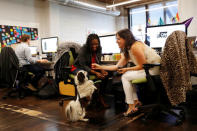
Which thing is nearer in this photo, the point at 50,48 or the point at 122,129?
the point at 122,129

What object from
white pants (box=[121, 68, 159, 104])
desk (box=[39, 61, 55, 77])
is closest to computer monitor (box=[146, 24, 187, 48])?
white pants (box=[121, 68, 159, 104])

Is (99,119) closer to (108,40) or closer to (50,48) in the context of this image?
(108,40)

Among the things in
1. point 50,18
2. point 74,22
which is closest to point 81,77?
point 50,18

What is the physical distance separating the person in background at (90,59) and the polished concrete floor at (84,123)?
41cm

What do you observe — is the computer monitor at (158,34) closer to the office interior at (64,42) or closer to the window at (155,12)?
the office interior at (64,42)

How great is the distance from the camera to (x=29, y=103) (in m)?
3.19

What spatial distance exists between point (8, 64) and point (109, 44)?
1914 mm

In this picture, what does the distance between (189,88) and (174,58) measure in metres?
0.36

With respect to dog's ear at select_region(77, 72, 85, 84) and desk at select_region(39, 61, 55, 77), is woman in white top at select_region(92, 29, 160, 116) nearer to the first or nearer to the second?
dog's ear at select_region(77, 72, 85, 84)

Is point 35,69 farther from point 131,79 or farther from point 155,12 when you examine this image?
point 155,12

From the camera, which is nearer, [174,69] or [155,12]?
[174,69]

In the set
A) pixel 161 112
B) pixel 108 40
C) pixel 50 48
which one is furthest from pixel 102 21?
pixel 161 112

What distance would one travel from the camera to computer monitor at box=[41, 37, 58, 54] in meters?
4.80

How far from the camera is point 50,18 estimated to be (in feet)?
21.4
